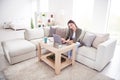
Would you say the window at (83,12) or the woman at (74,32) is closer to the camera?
the woman at (74,32)

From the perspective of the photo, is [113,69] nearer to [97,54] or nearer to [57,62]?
[97,54]

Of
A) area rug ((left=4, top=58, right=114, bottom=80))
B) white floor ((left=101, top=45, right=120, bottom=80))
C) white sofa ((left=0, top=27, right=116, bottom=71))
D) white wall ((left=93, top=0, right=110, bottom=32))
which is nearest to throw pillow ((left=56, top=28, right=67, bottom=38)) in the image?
white sofa ((left=0, top=27, right=116, bottom=71))

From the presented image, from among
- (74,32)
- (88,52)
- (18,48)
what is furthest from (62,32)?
(18,48)

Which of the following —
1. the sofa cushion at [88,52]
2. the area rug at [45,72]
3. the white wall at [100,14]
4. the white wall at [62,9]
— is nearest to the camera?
the area rug at [45,72]

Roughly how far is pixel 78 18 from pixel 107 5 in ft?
4.30

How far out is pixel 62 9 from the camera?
16.7 feet

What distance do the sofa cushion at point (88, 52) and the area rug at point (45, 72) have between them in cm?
31

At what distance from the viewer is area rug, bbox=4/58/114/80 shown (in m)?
2.54

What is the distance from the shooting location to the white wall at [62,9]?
4.84 m

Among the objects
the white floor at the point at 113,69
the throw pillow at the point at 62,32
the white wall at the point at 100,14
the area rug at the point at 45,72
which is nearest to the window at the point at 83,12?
the white wall at the point at 100,14

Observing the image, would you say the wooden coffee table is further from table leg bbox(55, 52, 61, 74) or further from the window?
the window

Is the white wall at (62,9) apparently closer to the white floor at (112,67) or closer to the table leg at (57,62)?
the white floor at (112,67)

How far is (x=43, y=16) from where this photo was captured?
5.27m

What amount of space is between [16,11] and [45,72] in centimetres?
579
